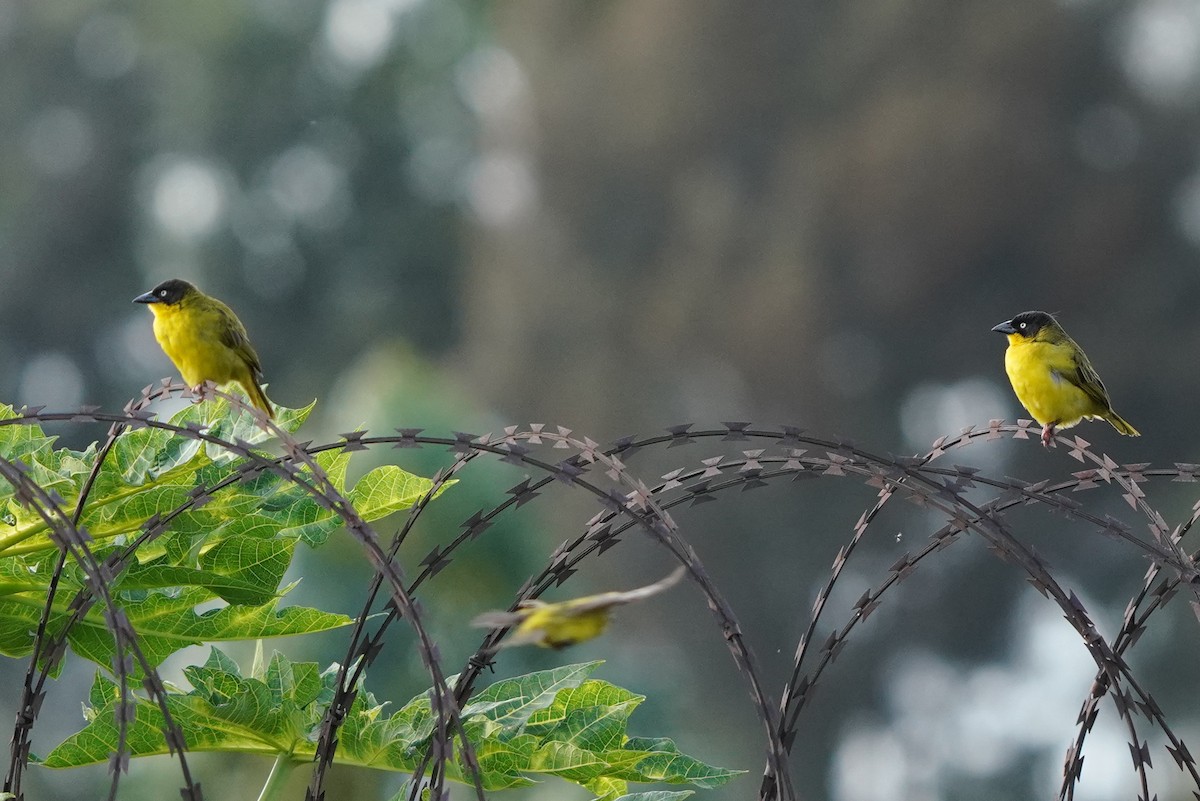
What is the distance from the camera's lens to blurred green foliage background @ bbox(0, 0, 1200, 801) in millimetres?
15914

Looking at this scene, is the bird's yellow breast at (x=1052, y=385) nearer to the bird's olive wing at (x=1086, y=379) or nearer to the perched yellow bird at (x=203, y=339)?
the bird's olive wing at (x=1086, y=379)

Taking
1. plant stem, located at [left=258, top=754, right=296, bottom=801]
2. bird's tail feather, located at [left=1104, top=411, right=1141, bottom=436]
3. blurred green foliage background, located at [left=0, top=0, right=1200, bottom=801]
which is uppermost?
blurred green foliage background, located at [left=0, top=0, right=1200, bottom=801]

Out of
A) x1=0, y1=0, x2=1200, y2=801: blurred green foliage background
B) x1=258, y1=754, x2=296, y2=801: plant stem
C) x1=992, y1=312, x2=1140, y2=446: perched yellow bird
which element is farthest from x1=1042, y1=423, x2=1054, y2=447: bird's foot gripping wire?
x1=0, y1=0, x2=1200, y2=801: blurred green foliage background

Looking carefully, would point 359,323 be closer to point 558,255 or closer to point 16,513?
point 558,255

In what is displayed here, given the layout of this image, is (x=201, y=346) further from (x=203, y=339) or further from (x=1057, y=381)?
(x=1057, y=381)

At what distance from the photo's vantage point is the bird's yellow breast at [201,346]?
4.06 meters

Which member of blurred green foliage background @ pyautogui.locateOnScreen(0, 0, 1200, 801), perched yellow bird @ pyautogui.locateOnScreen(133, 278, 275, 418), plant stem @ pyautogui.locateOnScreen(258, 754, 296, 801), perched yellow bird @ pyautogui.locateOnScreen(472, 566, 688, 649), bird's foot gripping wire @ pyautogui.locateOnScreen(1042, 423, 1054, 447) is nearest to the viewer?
perched yellow bird @ pyautogui.locateOnScreen(472, 566, 688, 649)

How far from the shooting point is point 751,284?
18734mm

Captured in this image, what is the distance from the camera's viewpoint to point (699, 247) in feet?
62.5

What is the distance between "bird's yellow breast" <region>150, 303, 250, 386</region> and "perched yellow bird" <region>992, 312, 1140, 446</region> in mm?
2087

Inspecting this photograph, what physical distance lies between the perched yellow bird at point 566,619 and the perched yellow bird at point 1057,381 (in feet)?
8.49

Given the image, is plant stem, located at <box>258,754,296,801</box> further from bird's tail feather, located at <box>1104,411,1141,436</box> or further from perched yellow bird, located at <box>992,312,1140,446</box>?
bird's tail feather, located at <box>1104,411,1141,436</box>

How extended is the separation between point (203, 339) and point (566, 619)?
7.83 feet

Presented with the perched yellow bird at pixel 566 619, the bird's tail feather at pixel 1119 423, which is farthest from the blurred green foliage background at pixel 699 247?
the perched yellow bird at pixel 566 619
